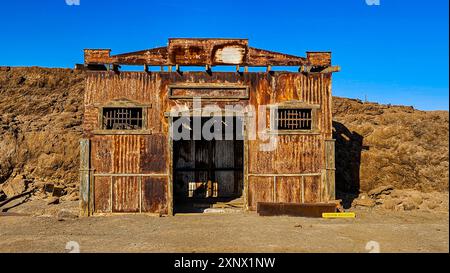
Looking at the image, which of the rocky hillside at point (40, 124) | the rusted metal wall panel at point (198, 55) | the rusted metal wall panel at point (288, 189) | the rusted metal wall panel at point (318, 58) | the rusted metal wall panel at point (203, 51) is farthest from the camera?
the rocky hillside at point (40, 124)

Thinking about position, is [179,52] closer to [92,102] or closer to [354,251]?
[92,102]

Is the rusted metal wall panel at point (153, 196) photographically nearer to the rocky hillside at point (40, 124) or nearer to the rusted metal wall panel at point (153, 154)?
the rusted metal wall panel at point (153, 154)

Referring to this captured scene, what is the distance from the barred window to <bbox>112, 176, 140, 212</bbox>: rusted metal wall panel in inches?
87.4

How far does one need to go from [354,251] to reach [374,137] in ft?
48.0

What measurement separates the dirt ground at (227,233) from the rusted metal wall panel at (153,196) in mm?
504

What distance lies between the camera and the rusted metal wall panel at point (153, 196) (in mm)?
14328

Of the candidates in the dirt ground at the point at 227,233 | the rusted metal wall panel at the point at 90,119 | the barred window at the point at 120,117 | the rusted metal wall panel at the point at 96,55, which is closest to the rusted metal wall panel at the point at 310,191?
the dirt ground at the point at 227,233

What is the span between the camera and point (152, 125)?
14539mm

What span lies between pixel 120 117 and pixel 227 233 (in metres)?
7.13

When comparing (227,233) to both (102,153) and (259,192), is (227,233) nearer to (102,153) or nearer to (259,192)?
(259,192)

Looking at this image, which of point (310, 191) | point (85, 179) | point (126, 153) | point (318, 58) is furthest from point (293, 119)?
point (85, 179)

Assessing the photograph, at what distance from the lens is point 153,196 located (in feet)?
47.1
